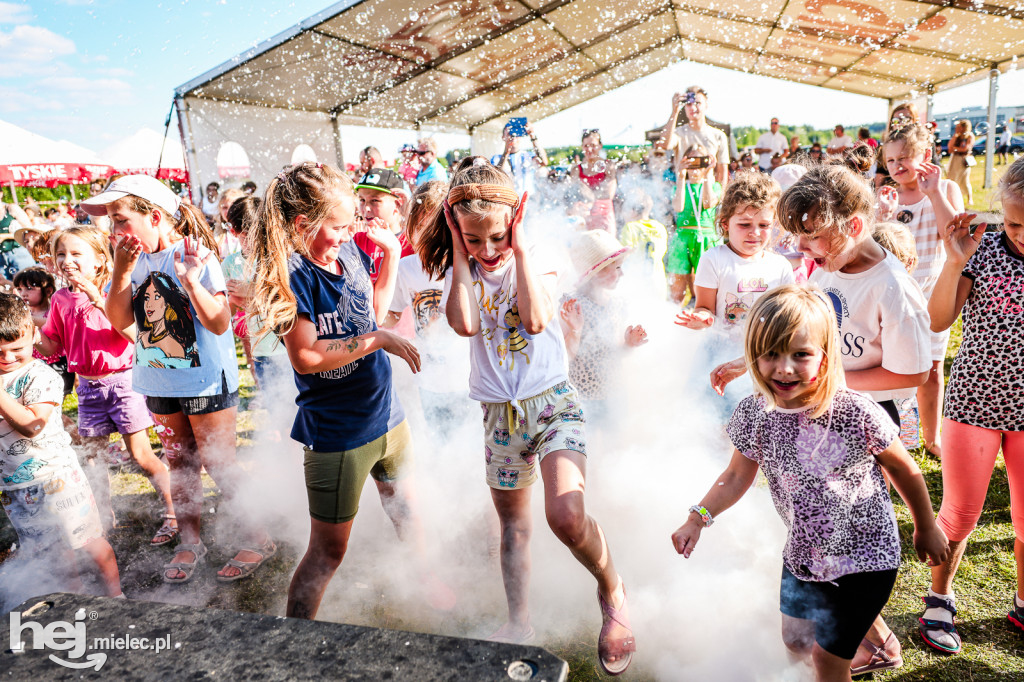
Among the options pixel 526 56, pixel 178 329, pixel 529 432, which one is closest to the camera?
pixel 529 432

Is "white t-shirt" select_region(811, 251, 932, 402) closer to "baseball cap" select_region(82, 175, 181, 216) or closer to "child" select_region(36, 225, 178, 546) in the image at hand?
"baseball cap" select_region(82, 175, 181, 216)

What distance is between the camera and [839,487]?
157 centimetres

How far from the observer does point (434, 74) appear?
10.2 metres

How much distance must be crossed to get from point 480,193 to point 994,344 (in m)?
1.78

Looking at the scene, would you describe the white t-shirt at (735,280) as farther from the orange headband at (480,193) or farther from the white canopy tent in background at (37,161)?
the white canopy tent in background at (37,161)

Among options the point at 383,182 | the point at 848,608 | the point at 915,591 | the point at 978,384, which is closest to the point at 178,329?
the point at 383,182

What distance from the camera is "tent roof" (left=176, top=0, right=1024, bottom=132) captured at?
26.3 feet

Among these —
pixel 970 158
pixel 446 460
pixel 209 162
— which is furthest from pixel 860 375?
pixel 209 162

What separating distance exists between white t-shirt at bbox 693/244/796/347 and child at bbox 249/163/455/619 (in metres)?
1.51

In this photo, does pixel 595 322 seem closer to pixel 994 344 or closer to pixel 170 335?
pixel 994 344

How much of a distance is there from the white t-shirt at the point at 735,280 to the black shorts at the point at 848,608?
139 cm

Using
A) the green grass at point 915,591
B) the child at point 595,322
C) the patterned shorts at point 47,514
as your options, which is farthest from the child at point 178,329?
the child at point 595,322

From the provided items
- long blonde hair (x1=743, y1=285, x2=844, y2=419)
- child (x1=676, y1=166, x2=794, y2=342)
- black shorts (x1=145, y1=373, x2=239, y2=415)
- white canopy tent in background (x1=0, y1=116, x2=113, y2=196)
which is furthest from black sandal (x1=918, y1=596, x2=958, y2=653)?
white canopy tent in background (x1=0, y1=116, x2=113, y2=196)

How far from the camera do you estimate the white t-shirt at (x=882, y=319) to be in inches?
75.8
